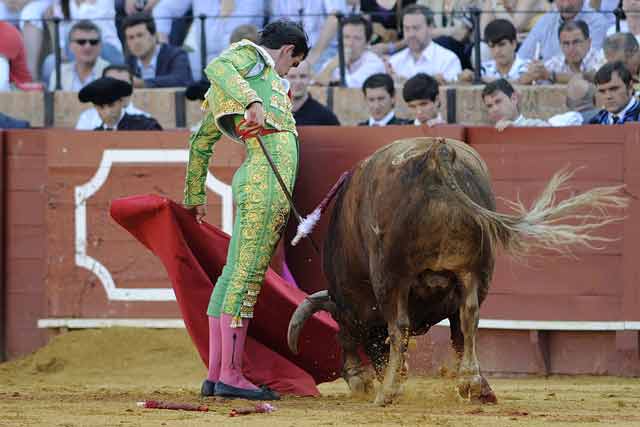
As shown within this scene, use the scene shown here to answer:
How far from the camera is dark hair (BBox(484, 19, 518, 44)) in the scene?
9.15 metres

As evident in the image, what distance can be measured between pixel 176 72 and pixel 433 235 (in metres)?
5.48

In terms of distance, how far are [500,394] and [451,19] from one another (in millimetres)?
4148

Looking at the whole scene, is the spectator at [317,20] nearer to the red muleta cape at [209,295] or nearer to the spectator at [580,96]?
the spectator at [580,96]

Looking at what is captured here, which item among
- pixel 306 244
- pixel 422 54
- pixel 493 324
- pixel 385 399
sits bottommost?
pixel 493 324

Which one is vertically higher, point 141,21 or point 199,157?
point 141,21

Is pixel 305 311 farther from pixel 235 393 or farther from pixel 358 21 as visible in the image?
pixel 358 21

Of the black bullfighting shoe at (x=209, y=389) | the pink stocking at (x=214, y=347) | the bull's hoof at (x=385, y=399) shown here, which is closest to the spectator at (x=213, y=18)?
the pink stocking at (x=214, y=347)

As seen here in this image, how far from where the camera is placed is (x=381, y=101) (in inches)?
344

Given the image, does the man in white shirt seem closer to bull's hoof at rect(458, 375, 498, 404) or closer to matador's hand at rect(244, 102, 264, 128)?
matador's hand at rect(244, 102, 264, 128)

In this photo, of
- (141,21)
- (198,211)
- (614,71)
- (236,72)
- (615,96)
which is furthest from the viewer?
(141,21)

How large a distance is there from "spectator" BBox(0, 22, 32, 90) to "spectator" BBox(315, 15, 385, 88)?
7.89 feet

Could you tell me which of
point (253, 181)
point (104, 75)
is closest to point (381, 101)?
point (104, 75)

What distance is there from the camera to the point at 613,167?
7738mm

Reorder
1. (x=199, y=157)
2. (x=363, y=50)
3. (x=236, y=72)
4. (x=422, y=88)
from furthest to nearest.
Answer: (x=363, y=50)
(x=422, y=88)
(x=199, y=157)
(x=236, y=72)
